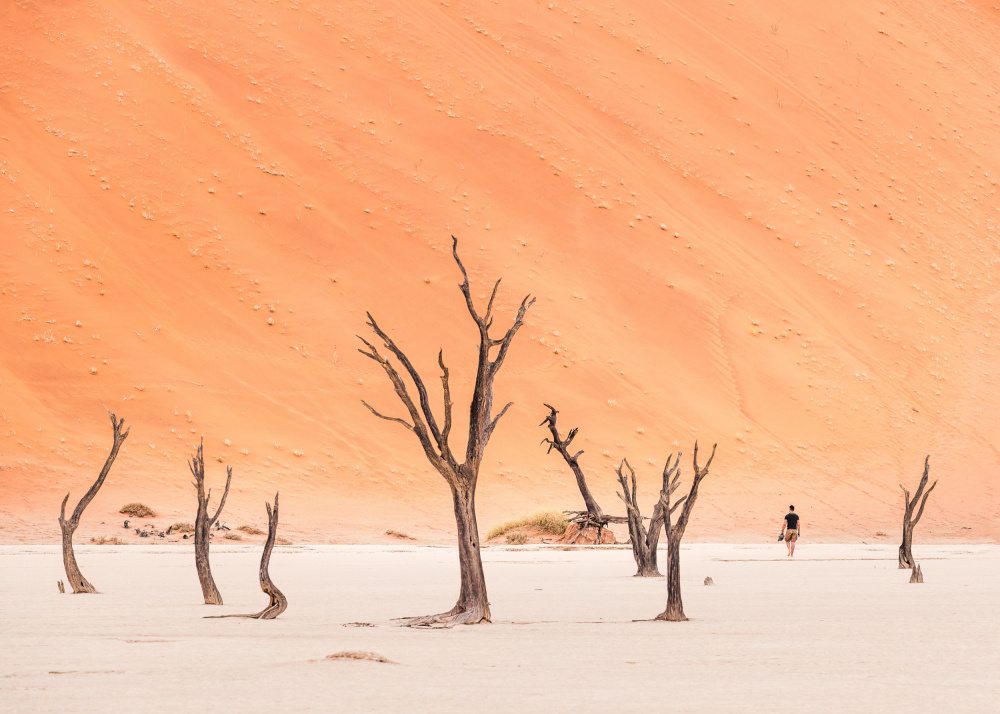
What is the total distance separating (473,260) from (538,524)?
12433 millimetres

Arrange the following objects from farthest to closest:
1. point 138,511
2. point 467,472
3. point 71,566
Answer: point 138,511, point 71,566, point 467,472

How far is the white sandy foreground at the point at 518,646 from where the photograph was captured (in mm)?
5762

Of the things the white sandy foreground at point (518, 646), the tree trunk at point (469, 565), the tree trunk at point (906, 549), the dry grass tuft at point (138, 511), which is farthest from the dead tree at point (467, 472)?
the dry grass tuft at point (138, 511)

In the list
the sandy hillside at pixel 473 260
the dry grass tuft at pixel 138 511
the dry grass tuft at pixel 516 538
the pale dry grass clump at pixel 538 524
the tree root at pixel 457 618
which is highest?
the sandy hillside at pixel 473 260

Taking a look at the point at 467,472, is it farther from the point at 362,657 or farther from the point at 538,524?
the point at 538,524

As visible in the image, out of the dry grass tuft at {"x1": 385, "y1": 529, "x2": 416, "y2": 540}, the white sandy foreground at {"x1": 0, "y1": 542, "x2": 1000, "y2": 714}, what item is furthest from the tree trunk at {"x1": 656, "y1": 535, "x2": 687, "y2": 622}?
the dry grass tuft at {"x1": 385, "y1": 529, "x2": 416, "y2": 540}

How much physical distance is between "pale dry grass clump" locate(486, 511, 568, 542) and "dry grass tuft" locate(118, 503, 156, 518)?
8.50 m

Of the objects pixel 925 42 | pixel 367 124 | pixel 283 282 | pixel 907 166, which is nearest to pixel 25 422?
pixel 283 282

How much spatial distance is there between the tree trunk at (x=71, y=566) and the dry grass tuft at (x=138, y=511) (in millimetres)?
16491

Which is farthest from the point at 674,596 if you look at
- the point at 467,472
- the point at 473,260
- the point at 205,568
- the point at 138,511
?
the point at 473,260

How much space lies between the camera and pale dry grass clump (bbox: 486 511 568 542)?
2859cm

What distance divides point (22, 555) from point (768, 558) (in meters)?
14.1

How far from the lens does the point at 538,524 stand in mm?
28953

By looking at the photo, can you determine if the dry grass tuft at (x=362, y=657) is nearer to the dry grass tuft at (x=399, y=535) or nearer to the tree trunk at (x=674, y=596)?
the tree trunk at (x=674, y=596)
